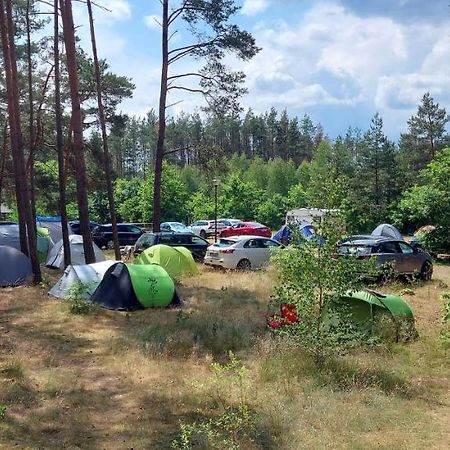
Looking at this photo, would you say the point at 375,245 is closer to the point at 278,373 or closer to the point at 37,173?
the point at 278,373

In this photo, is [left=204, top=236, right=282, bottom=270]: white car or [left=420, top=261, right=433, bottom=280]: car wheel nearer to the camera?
[left=420, top=261, right=433, bottom=280]: car wheel

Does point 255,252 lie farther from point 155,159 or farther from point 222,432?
point 222,432

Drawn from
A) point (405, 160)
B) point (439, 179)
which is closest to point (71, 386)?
point (439, 179)

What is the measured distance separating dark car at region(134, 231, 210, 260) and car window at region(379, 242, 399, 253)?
8158 mm

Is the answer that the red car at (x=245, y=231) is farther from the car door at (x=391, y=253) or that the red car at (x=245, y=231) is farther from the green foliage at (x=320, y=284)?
the green foliage at (x=320, y=284)

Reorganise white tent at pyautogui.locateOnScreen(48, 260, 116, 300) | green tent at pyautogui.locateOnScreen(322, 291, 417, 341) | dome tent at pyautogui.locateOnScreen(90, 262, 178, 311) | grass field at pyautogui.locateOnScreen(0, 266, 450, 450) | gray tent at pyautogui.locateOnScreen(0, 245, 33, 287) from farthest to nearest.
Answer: gray tent at pyautogui.locateOnScreen(0, 245, 33, 287)
white tent at pyautogui.locateOnScreen(48, 260, 116, 300)
dome tent at pyautogui.locateOnScreen(90, 262, 178, 311)
green tent at pyautogui.locateOnScreen(322, 291, 417, 341)
grass field at pyautogui.locateOnScreen(0, 266, 450, 450)

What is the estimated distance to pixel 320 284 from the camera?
810cm

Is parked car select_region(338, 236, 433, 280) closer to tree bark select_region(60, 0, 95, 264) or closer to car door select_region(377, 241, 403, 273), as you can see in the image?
car door select_region(377, 241, 403, 273)

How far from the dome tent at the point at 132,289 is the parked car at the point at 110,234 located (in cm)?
1740

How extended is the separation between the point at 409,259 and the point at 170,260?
304 inches

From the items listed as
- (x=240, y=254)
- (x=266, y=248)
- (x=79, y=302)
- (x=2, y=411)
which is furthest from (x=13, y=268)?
(x=2, y=411)

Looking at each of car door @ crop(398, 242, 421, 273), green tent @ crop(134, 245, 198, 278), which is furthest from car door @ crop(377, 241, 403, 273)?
green tent @ crop(134, 245, 198, 278)

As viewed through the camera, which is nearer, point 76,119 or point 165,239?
point 76,119

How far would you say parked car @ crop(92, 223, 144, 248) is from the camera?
1195 inches
